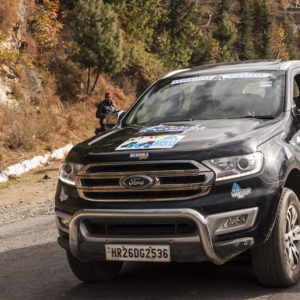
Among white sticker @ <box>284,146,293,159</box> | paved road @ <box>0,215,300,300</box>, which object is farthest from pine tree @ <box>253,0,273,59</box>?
white sticker @ <box>284,146,293,159</box>

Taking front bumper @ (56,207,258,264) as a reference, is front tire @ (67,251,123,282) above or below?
below

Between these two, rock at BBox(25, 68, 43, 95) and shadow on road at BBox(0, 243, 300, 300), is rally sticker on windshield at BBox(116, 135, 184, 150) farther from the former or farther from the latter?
rock at BBox(25, 68, 43, 95)

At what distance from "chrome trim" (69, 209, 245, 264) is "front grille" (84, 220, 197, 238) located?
0.05 meters

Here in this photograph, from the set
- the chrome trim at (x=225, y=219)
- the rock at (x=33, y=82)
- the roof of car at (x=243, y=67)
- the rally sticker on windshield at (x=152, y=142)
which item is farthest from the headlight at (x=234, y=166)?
the rock at (x=33, y=82)

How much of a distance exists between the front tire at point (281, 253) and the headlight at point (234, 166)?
42 cm

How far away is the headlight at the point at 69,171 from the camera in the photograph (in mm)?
4449

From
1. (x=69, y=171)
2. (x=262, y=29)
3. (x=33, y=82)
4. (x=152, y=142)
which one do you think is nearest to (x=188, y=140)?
(x=152, y=142)

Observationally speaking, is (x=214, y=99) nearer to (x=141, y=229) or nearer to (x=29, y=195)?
(x=141, y=229)

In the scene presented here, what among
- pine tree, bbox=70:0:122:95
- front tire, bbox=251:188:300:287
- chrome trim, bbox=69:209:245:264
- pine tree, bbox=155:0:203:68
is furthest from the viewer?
pine tree, bbox=155:0:203:68

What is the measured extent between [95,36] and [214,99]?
2062cm

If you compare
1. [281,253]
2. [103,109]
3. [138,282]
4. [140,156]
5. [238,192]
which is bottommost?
[103,109]

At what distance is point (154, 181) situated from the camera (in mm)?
4047

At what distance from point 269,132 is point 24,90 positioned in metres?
18.2

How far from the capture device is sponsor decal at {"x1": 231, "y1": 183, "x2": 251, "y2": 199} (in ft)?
13.1
